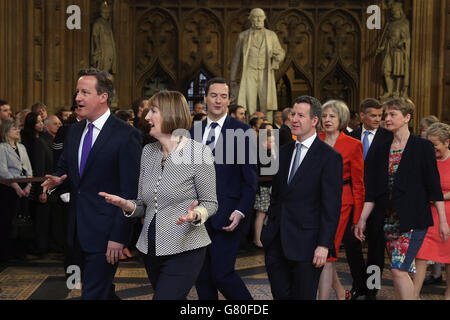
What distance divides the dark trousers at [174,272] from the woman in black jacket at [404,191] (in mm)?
1836

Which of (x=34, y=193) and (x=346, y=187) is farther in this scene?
(x=34, y=193)

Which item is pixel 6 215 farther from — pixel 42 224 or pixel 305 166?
pixel 305 166

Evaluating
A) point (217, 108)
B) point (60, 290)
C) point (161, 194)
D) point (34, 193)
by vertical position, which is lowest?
point (60, 290)

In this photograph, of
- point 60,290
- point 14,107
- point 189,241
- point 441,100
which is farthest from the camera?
point 441,100

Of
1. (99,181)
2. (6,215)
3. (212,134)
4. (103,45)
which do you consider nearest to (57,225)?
(6,215)

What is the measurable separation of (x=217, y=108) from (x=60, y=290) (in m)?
2.48

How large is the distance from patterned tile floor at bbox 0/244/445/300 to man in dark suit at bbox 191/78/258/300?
1.25 meters

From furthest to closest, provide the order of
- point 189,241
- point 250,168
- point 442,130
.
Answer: point 442,130 < point 250,168 < point 189,241

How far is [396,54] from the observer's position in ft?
47.5

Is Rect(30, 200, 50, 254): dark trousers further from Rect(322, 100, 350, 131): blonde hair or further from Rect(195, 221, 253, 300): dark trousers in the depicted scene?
Rect(322, 100, 350, 131): blonde hair

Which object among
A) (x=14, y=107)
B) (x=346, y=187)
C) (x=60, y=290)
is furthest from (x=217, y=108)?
(x=14, y=107)

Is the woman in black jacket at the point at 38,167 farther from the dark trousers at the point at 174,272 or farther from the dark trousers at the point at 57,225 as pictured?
the dark trousers at the point at 174,272

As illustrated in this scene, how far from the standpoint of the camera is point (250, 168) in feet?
15.8

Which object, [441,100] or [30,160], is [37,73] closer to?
[30,160]
